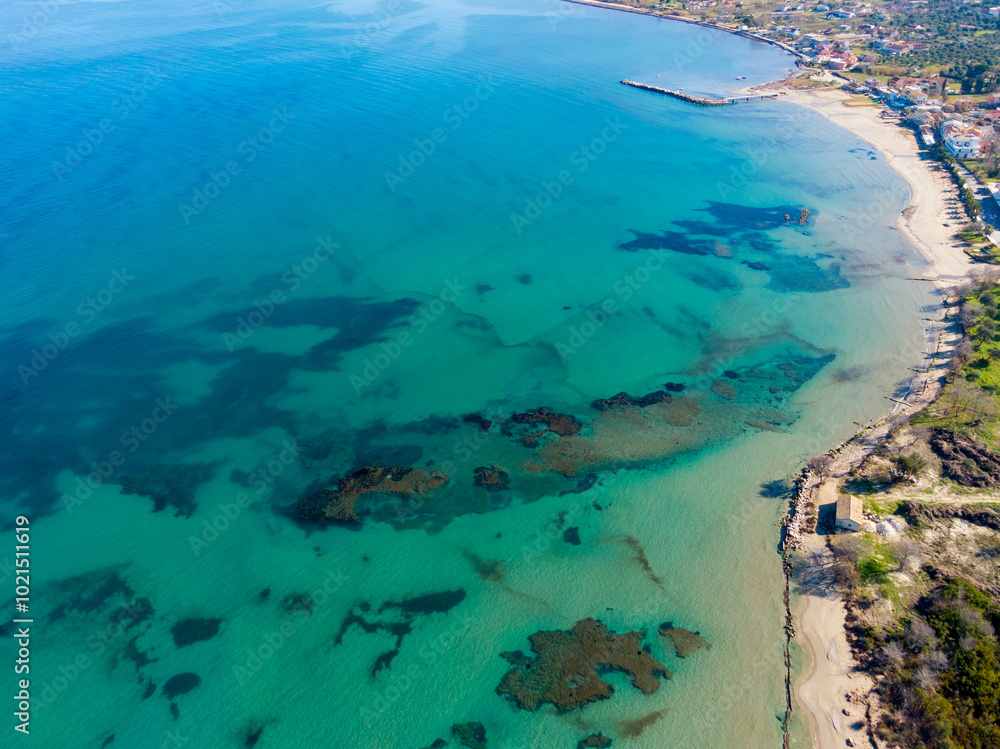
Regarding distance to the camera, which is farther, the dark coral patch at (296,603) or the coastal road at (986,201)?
the coastal road at (986,201)

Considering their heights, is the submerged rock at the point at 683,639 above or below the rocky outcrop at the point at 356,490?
below

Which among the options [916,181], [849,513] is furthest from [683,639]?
[916,181]

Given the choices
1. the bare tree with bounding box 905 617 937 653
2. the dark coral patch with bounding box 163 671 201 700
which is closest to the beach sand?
the bare tree with bounding box 905 617 937 653

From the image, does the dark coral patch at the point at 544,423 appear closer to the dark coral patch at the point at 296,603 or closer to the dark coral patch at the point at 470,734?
the dark coral patch at the point at 296,603

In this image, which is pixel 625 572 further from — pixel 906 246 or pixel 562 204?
pixel 906 246

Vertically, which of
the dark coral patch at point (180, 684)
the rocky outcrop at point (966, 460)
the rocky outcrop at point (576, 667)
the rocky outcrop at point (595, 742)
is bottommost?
the dark coral patch at point (180, 684)

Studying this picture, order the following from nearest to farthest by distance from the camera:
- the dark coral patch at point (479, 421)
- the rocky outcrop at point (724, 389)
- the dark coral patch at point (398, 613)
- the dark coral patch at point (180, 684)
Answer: the dark coral patch at point (180, 684) < the dark coral patch at point (398, 613) < the dark coral patch at point (479, 421) < the rocky outcrop at point (724, 389)

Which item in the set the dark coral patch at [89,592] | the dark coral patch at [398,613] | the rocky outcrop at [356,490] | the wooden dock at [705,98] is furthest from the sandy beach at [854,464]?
the dark coral patch at [89,592]

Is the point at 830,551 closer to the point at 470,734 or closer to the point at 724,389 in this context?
the point at 724,389
